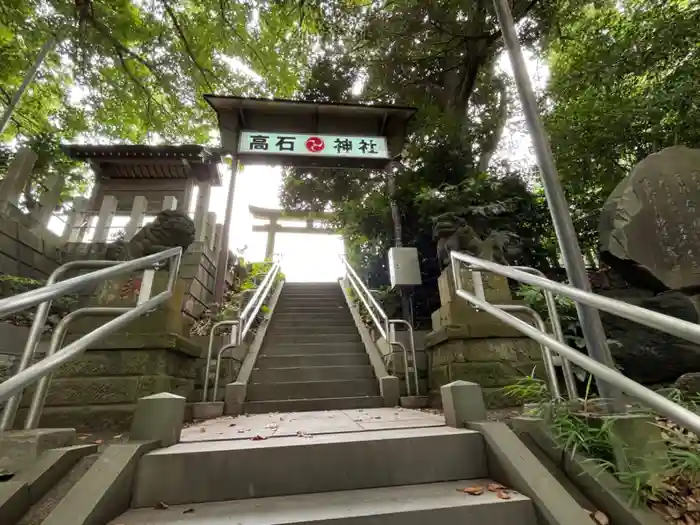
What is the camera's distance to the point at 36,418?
2.04m

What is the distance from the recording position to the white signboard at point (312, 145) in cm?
721

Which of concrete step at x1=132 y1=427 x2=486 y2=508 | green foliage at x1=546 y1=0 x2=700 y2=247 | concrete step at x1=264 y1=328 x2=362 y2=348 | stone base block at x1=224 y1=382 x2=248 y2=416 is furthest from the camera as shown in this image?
concrete step at x1=264 y1=328 x2=362 y2=348

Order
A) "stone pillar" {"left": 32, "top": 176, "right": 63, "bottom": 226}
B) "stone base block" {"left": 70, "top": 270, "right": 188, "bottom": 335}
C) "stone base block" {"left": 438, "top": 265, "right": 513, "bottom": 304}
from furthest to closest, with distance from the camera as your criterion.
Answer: "stone pillar" {"left": 32, "top": 176, "right": 63, "bottom": 226}, "stone base block" {"left": 438, "top": 265, "right": 513, "bottom": 304}, "stone base block" {"left": 70, "top": 270, "right": 188, "bottom": 335}

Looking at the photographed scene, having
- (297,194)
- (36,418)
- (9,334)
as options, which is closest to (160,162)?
(297,194)

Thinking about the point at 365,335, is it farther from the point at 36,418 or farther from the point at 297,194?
the point at 297,194

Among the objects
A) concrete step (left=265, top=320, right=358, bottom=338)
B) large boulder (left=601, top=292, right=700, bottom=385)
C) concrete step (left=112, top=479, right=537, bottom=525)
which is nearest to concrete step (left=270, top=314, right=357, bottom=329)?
concrete step (left=265, top=320, right=358, bottom=338)

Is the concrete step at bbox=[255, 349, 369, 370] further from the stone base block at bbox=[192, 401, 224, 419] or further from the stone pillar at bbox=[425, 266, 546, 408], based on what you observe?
the stone pillar at bbox=[425, 266, 546, 408]

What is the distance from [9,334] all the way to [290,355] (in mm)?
3902

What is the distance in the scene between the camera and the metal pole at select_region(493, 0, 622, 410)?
1.93 m

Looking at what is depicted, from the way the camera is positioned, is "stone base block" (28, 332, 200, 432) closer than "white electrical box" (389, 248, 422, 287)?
Yes

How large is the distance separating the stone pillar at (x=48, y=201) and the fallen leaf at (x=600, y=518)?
11320 millimetres

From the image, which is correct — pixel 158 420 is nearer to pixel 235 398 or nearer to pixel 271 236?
pixel 235 398

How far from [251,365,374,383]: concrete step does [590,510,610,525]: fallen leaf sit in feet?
11.0

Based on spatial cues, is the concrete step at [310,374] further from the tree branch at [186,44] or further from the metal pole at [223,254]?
the tree branch at [186,44]
